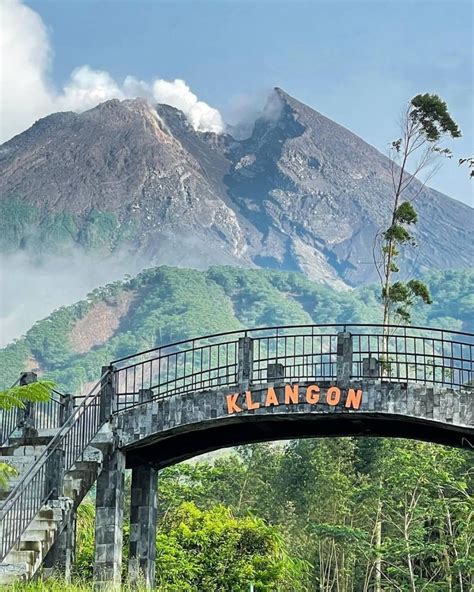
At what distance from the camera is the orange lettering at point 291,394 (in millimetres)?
21391

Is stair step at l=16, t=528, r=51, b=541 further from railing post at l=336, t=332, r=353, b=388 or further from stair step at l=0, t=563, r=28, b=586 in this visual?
railing post at l=336, t=332, r=353, b=388

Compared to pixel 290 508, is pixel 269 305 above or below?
above

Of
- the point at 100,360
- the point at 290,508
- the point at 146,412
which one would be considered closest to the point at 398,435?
the point at 146,412

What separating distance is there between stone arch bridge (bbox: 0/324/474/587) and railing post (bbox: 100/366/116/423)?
2 centimetres

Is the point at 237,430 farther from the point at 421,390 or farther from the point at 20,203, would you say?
the point at 20,203

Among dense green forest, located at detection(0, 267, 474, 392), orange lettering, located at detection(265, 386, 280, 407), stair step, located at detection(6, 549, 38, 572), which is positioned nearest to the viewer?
stair step, located at detection(6, 549, 38, 572)

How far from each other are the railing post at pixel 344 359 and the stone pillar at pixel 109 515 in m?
4.77

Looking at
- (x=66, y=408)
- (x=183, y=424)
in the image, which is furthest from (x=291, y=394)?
(x=66, y=408)

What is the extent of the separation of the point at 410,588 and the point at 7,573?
2492 cm

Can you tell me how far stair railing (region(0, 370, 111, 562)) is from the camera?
742 inches

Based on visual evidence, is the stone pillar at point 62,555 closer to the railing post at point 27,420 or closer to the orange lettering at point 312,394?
the railing post at point 27,420

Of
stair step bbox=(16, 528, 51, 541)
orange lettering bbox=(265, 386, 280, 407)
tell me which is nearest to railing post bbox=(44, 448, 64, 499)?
stair step bbox=(16, 528, 51, 541)

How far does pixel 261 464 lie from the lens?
172 feet

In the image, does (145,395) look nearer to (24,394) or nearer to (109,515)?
(109,515)
